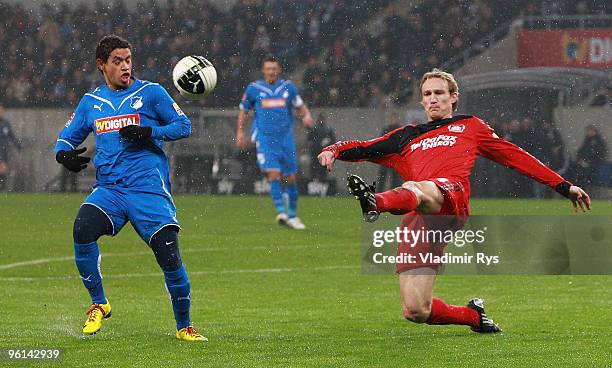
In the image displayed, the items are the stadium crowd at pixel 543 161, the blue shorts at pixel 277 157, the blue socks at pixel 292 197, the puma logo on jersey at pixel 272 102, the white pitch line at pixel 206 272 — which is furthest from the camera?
the stadium crowd at pixel 543 161

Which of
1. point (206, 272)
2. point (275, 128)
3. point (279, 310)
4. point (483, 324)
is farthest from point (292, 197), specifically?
point (483, 324)

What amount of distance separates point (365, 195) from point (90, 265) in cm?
184

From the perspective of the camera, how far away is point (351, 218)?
62.0 ft

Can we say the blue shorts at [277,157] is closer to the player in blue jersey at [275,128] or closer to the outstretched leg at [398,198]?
the player in blue jersey at [275,128]

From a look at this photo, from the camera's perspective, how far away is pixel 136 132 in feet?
23.9

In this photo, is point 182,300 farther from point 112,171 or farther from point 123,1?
point 123,1

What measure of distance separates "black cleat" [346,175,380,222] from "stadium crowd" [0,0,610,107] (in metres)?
21.5

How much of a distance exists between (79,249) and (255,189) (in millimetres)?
18747

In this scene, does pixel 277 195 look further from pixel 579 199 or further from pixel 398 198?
pixel 579 199

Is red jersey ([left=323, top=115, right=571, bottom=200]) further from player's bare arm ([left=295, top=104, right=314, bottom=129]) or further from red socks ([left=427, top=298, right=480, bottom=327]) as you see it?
player's bare arm ([left=295, top=104, right=314, bottom=129])

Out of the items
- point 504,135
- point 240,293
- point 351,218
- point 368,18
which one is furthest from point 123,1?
point 240,293

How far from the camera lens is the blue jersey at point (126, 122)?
7488 mm

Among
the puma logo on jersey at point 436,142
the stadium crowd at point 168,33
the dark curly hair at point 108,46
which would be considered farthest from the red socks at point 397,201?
the stadium crowd at point 168,33

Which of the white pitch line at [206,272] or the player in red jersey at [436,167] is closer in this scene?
the player in red jersey at [436,167]
